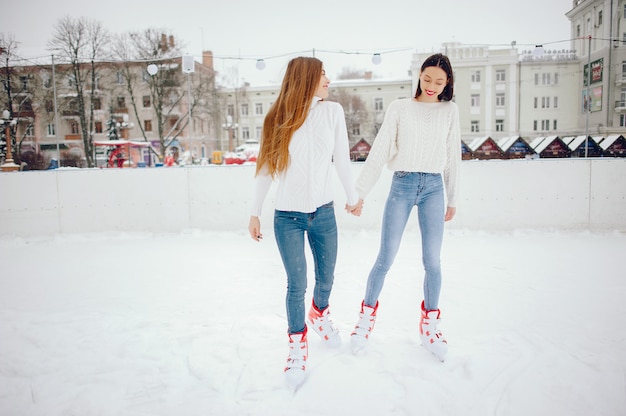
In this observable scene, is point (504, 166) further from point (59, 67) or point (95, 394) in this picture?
point (59, 67)

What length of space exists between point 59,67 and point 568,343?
954cm

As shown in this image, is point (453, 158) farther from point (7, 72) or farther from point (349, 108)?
point (349, 108)

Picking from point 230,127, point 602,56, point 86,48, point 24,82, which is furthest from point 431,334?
point 230,127

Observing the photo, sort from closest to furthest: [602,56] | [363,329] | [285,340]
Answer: [363,329]
[285,340]
[602,56]

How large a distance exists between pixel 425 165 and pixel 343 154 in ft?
1.43

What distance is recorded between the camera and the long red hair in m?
1.87

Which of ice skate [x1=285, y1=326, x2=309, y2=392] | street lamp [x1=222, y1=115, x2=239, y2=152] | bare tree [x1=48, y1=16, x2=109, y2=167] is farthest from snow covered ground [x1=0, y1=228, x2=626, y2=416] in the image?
street lamp [x1=222, y1=115, x2=239, y2=152]

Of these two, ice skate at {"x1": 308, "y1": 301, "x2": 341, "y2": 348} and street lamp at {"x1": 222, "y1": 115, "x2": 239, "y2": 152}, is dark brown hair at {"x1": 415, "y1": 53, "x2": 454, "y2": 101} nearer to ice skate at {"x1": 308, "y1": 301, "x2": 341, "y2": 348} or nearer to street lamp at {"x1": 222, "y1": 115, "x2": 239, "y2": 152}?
ice skate at {"x1": 308, "y1": 301, "x2": 341, "y2": 348}

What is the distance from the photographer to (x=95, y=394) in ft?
6.14

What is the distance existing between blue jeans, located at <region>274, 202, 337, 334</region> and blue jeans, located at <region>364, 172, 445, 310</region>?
1.15 ft

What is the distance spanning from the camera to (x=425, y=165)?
216 centimetres

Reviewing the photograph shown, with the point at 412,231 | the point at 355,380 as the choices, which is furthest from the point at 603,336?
the point at 412,231

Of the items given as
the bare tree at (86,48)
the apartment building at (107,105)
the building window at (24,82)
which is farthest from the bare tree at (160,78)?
the building window at (24,82)

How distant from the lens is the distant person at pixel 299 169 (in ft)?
6.17
